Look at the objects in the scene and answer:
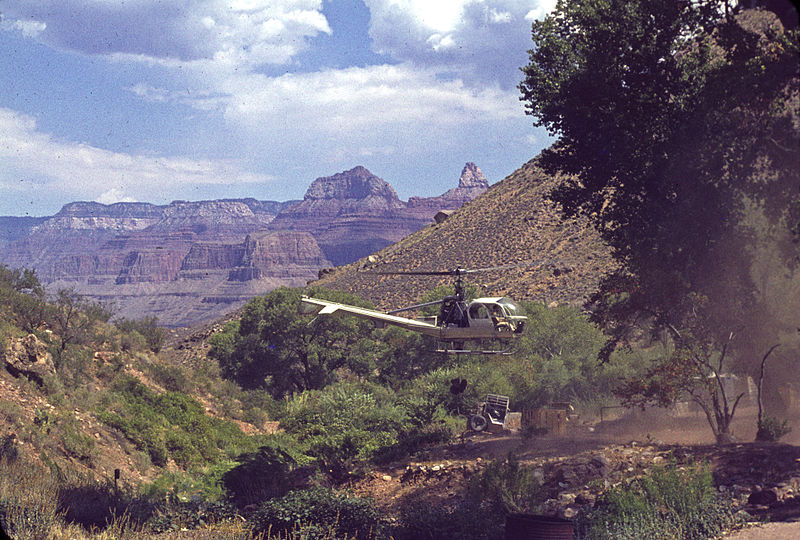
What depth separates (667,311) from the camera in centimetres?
2647

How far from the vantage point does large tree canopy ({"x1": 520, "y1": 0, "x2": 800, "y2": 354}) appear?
80.0 ft

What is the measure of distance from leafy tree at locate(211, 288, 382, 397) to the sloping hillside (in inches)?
259

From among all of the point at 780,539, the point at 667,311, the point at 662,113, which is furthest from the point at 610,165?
the point at 780,539

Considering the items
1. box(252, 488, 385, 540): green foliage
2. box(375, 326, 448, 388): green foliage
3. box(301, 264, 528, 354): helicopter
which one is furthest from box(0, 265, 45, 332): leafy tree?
box(375, 326, 448, 388): green foliage

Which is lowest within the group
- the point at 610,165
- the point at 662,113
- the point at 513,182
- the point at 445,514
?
the point at 445,514

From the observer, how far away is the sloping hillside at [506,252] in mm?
72125

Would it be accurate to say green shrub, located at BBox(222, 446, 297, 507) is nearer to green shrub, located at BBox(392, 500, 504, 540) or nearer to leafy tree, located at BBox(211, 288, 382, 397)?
green shrub, located at BBox(392, 500, 504, 540)

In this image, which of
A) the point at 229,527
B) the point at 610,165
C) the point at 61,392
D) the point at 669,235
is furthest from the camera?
the point at 61,392

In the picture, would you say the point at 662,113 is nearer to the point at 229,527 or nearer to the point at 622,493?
the point at 622,493

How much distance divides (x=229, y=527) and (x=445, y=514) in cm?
575

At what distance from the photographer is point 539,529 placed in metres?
14.3

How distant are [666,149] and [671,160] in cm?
85

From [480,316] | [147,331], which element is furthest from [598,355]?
[147,331]

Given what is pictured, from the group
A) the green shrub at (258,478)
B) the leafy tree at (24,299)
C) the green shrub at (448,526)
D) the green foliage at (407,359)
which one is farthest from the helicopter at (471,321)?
the green foliage at (407,359)
